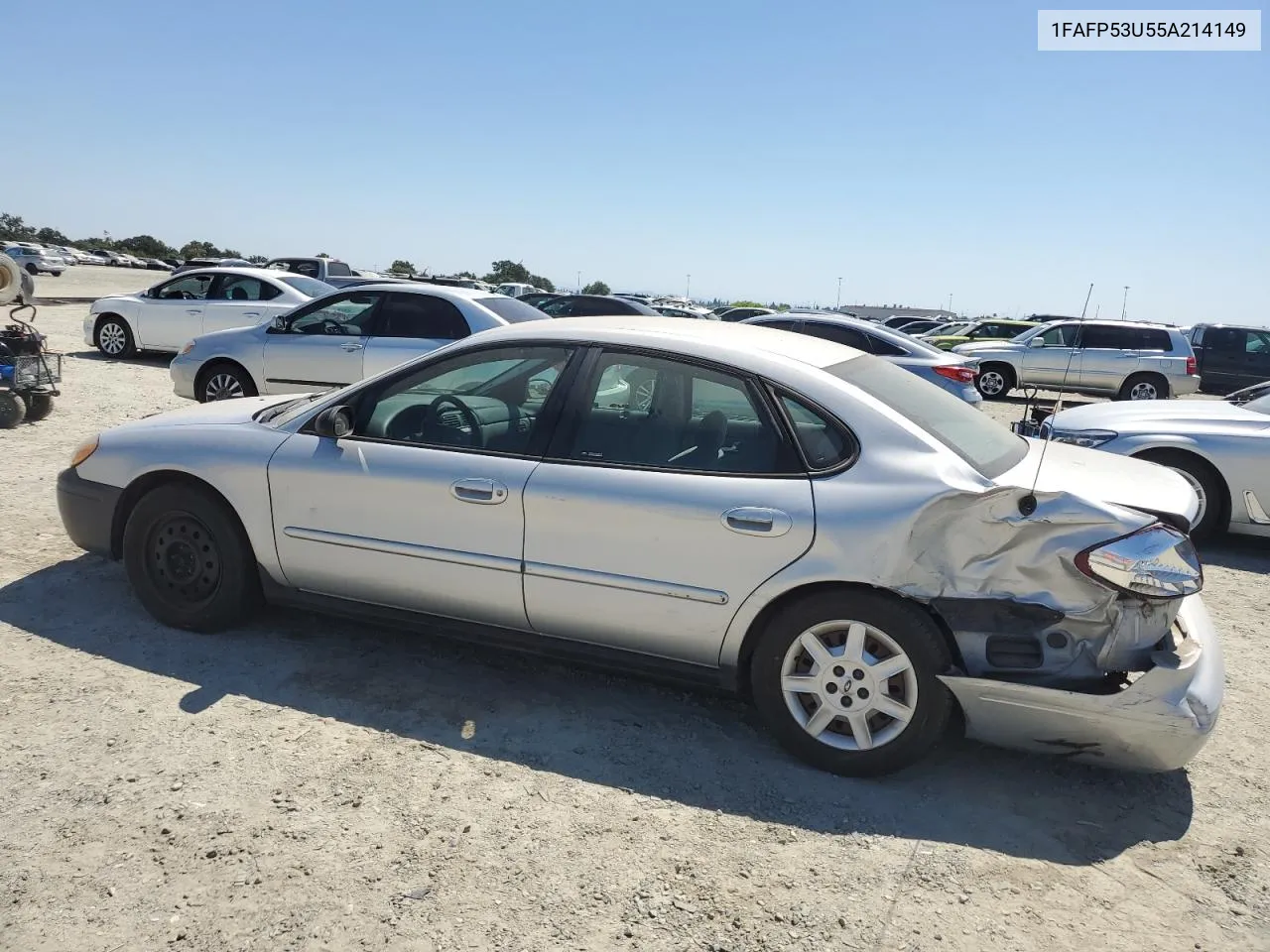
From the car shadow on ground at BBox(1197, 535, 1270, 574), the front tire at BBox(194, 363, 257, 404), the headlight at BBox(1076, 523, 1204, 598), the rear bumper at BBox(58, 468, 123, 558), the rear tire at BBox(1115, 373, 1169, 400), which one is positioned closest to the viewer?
the headlight at BBox(1076, 523, 1204, 598)

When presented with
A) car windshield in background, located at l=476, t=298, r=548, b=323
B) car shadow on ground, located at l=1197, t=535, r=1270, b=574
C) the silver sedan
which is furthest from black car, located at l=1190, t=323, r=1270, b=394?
car windshield in background, located at l=476, t=298, r=548, b=323

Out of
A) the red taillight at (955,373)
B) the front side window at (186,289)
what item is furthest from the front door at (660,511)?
the front side window at (186,289)

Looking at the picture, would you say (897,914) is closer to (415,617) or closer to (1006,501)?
(1006,501)

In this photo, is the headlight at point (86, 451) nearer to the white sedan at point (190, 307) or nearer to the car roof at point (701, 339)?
the car roof at point (701, 339)

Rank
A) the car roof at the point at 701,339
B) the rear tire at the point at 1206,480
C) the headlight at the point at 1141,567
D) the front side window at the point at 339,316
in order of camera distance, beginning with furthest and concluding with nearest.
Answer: the front side window at the point at 339,316 → the rear tire at the point at 1206,480 → the car roof at the point at 701,339 → the headlight at the point at 1141,567

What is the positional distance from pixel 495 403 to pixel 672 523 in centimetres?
107

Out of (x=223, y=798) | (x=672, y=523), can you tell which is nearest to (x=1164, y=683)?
(x=672, y=523)

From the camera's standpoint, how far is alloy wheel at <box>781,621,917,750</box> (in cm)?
316

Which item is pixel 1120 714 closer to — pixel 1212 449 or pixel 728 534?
pixel 728 534

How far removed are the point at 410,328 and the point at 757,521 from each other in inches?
245

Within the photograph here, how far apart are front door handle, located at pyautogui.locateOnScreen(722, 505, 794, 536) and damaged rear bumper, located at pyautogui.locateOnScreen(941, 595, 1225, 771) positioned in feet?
2.49

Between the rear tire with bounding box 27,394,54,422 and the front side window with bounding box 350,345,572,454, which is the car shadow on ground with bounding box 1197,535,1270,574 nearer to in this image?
the front side window with bounding box 350,345,572,454

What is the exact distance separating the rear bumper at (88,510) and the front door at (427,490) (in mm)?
983

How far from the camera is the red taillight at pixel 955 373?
11.4 m
